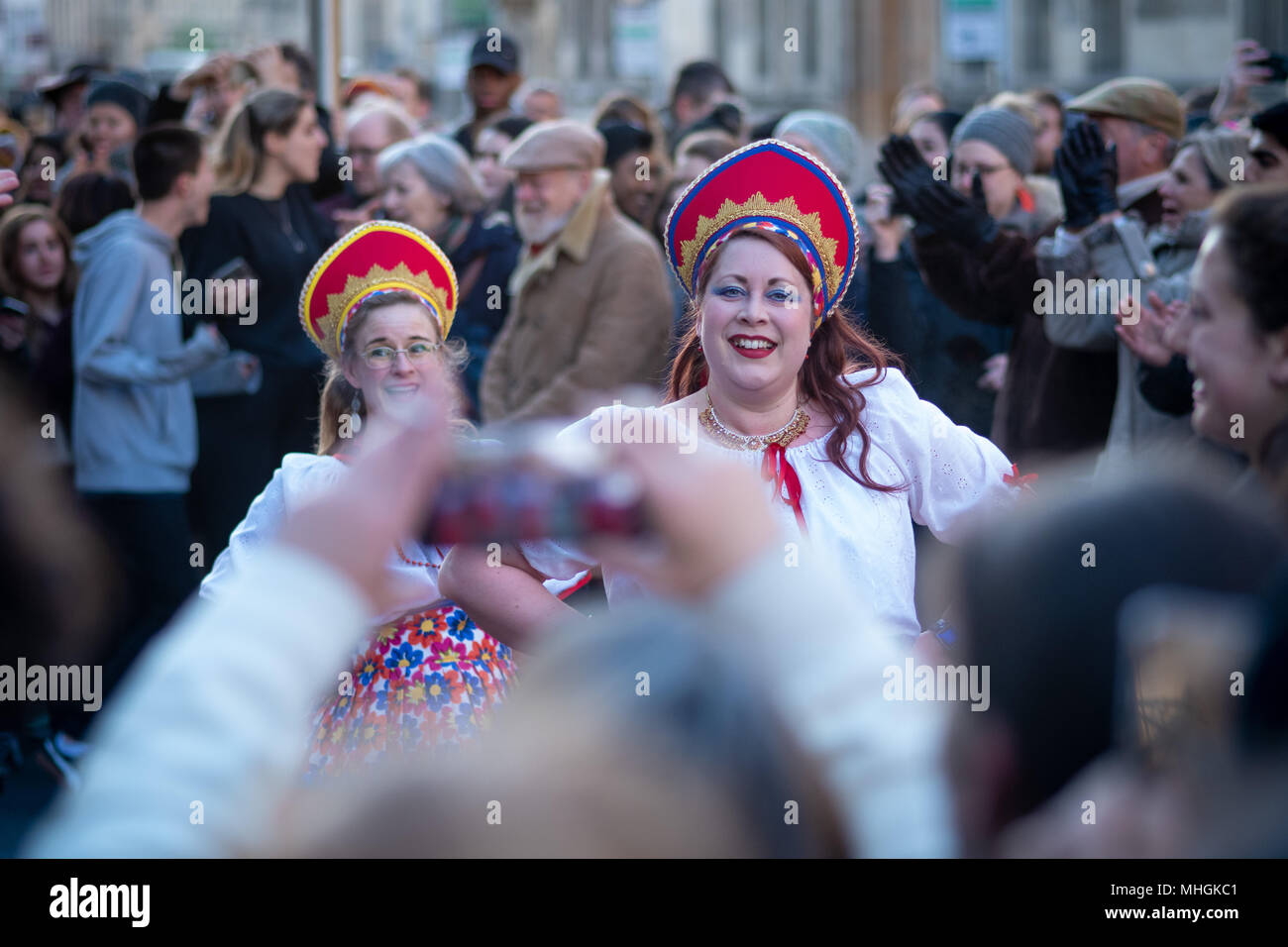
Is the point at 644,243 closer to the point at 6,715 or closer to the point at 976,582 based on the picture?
the point at 6,715

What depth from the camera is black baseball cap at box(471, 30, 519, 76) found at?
23.9ft

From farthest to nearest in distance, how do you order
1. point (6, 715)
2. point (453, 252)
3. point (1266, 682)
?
point (453, 252), point (6, 715), point (1266, 682)

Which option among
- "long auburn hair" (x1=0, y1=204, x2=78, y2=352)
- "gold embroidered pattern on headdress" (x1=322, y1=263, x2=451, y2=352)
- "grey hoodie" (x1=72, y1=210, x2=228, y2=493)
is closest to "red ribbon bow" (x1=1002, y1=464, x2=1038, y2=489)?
"gold embroidered pattern on headdress" (x1=322, y1=263, x2=451, y2=352)

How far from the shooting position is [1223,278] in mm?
1597

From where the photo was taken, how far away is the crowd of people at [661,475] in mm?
861

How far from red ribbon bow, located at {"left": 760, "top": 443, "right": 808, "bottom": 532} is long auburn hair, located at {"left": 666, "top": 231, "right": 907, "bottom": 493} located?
0.08 m

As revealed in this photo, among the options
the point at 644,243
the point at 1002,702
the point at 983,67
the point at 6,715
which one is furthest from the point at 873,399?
the point at 983,67

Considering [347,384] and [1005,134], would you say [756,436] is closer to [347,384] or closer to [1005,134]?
[347,384]

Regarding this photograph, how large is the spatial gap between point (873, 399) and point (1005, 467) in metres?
0.26

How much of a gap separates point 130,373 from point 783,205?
2.71 m

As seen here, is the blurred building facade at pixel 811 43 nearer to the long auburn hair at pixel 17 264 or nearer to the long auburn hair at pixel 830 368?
the long auburn hair at pixel 17 264

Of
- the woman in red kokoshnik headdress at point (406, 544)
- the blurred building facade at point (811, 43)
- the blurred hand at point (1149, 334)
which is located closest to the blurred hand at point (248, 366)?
the woman in red kokoshnik headdress at point (406, 544)

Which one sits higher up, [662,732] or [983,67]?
A: [983,67]
